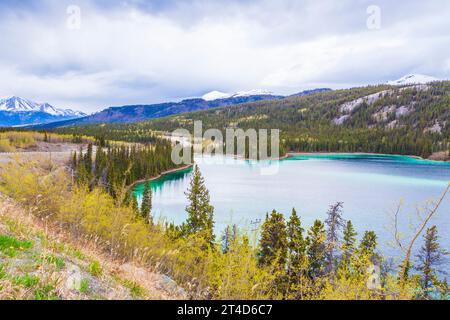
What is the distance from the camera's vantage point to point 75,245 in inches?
428

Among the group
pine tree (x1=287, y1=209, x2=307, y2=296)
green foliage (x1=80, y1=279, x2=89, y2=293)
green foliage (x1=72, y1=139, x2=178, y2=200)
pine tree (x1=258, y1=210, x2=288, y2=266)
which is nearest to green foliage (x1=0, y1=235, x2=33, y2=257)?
green foliage (x1=80, y1=279, x2=89, y2=293)

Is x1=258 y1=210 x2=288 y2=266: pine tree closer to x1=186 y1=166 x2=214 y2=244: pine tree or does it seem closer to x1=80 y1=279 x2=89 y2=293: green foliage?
x1=186 y1=166 x2=214 y2=244: pine tree

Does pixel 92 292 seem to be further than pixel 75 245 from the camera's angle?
No

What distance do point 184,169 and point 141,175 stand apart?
89.4 feet

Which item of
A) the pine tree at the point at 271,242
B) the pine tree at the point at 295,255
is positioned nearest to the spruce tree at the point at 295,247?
the pine tree at the point at 295,255

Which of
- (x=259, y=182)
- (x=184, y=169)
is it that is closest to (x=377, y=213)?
(x=259, y=182)

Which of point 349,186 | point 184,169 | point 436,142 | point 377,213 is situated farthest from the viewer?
point 436,142

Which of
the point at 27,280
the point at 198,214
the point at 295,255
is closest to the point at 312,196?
the point at 295,255

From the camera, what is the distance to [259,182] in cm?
8962

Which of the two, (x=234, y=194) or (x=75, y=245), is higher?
(x=75, y=245)

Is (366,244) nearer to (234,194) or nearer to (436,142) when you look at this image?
(234,194)

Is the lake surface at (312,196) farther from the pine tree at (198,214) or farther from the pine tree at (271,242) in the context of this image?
the pine tree at (271,242)
